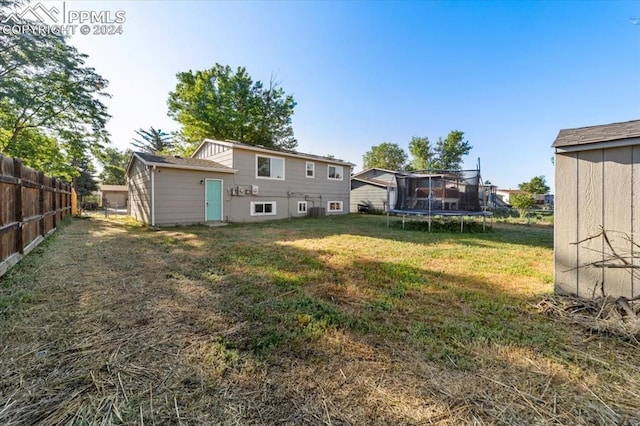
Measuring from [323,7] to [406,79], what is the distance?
6462mm

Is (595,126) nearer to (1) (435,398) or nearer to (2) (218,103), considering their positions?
(1) (435,398)

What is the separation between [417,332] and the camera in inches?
91.0

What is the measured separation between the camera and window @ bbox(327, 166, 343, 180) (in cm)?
1557

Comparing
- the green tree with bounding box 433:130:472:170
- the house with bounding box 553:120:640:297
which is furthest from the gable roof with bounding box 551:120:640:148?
the green tree with bounding box 433:130:472:170

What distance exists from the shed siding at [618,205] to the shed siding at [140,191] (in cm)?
1178

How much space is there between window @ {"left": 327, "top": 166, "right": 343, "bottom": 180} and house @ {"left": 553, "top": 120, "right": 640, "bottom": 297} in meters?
12.8

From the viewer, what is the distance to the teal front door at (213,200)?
10891mm

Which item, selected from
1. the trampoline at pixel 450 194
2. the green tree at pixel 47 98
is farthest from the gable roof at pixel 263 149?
the trampoline at pixel 450 194

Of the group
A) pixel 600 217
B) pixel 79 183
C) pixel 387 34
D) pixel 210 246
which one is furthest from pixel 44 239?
pixel 79 183

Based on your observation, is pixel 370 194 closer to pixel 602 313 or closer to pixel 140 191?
pixel 140 191

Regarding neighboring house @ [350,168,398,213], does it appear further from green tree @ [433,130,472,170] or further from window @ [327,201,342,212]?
green tree @ [433,130,472,170]

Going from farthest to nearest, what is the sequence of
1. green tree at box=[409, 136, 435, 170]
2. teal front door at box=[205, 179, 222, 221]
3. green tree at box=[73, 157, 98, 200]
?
1. green tree at box=[409, 136, 435, 170]
2. green tree at box=[73, 157, 98, 200]
3. teal front door at box=[205, 179, 222, 221]

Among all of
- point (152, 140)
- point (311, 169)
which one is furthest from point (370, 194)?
point (152, 140)

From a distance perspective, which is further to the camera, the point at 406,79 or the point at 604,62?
the point at 406,79
